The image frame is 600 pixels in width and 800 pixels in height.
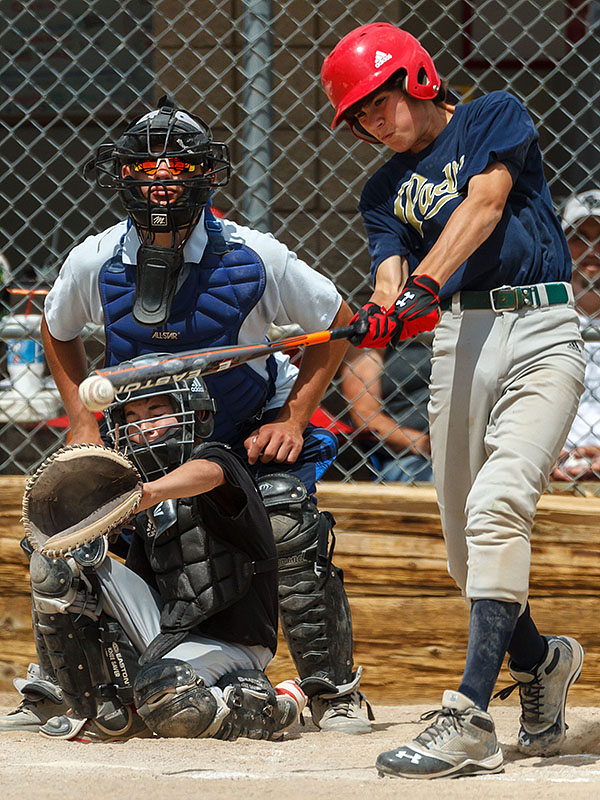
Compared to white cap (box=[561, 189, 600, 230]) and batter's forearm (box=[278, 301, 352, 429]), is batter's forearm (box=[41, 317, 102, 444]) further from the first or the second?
white cap (box=[561, 189, 600, 230])

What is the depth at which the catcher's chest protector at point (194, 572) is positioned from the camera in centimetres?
312

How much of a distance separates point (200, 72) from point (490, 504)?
11.6ft

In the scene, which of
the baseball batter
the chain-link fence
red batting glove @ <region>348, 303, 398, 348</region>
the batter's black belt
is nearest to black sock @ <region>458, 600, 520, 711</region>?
the baseball batter

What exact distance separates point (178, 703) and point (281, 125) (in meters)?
3.24

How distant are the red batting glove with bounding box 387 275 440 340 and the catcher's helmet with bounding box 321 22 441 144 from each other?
534 millimetres

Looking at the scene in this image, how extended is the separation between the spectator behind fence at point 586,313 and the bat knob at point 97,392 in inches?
83.4

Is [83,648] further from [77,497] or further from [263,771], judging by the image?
[263,771]

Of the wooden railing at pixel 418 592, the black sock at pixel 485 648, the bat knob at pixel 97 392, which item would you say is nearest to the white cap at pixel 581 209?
the wooden railing at pixel 418 592

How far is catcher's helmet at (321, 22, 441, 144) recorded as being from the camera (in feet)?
9.71

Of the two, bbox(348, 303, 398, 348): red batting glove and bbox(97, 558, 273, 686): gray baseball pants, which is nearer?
bbox(348, 303, 398, 348): red batting glove

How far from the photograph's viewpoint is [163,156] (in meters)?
3.28

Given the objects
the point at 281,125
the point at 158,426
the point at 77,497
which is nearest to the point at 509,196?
the point at 158,426

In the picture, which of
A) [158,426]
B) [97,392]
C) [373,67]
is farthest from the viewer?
[158,426]

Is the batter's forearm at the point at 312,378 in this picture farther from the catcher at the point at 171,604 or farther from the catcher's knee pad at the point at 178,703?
the catcher's knee pad at the point at 178,703
